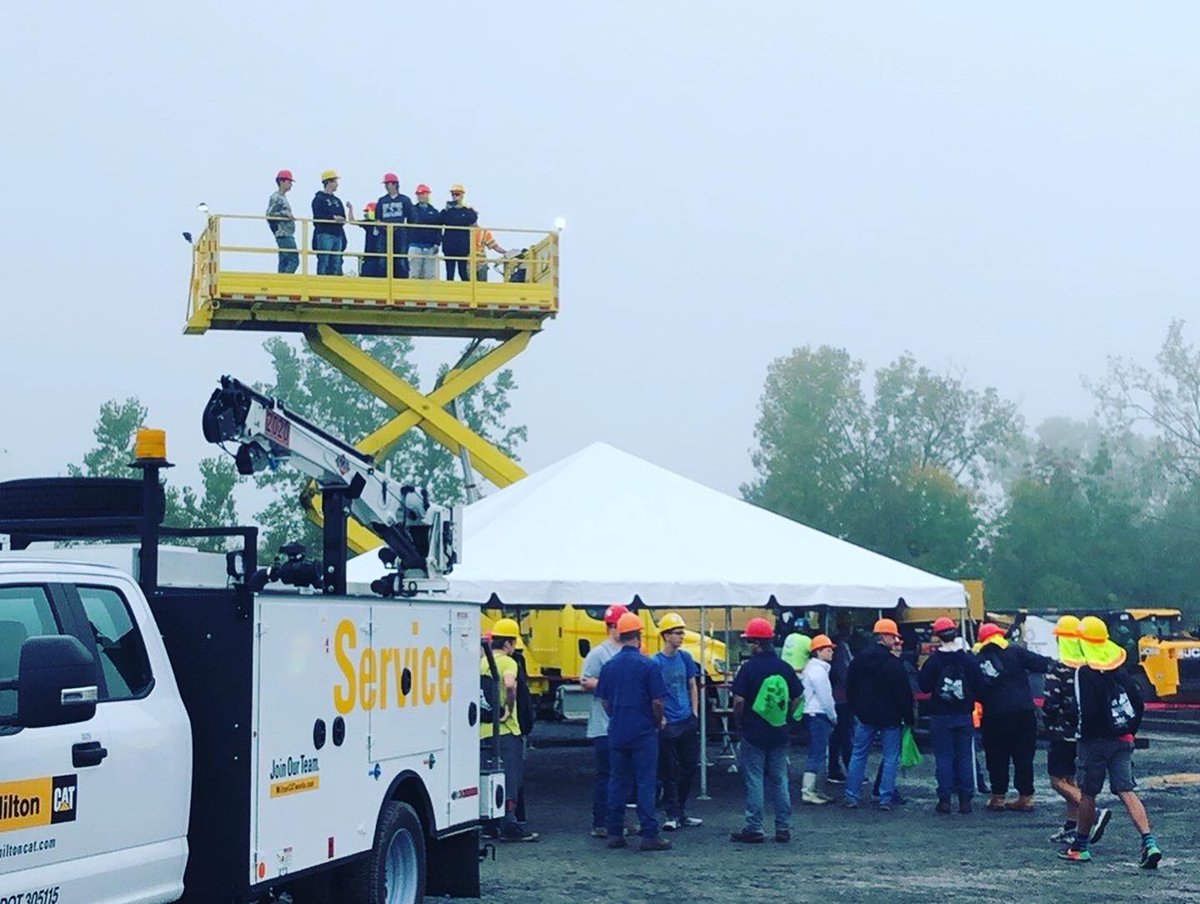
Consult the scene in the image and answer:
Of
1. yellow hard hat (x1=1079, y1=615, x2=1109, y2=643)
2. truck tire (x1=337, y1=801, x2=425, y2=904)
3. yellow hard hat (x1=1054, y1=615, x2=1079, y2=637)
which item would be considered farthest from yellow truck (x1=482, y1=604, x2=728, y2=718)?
truck tire (x1=337, y1=801, x2=425, y2=904)

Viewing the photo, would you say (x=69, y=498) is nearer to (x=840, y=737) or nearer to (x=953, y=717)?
(x=953, y=717)

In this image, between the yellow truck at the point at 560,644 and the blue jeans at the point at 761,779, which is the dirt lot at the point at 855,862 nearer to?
the blue jeans at the point at 761,779

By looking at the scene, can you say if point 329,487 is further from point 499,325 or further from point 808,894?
point 499,325

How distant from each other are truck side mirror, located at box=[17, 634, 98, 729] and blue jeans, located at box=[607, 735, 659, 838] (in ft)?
27.4

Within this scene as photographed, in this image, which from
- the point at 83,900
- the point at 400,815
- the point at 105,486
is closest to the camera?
the point at 83,900

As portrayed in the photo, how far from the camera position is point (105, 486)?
27.9ft

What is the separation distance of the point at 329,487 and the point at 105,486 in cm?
241

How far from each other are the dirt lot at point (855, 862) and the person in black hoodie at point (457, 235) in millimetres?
11047

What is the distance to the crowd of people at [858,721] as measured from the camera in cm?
1295

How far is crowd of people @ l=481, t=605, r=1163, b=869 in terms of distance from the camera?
1295 centimetres

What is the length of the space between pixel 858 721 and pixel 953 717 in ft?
3.07

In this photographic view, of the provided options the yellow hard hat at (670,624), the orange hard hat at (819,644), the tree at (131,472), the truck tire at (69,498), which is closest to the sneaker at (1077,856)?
the yellow hard hat at (670,624)

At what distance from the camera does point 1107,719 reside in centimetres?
1259

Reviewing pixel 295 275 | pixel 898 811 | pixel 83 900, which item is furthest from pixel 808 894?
pixel 295 275
